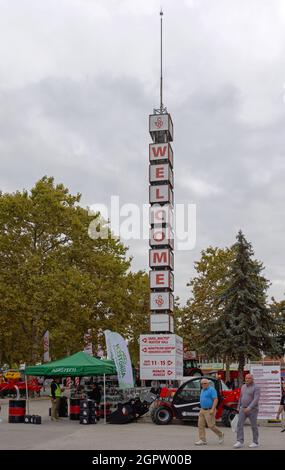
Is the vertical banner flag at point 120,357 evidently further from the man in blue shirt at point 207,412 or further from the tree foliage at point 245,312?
the tree foliage at point 245,312

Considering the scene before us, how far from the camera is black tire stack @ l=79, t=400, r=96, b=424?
73.0 ft

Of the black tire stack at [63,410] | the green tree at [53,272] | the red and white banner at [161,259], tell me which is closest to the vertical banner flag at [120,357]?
the black tire stack at [63,410]

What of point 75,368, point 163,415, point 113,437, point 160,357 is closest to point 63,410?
point 75,368

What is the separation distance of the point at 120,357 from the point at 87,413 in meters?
3.09

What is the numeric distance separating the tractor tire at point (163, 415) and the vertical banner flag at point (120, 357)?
2.58 metres

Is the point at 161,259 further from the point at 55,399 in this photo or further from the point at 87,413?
the point at 87,413

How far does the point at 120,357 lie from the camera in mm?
24766

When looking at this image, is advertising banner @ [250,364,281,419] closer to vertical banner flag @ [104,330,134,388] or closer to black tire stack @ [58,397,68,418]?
vertical banner flag @ [104,330,134,388]

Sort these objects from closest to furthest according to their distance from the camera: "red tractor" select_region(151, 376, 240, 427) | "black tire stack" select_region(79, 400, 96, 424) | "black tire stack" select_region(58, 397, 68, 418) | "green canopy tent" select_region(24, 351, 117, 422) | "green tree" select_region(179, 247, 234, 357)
→ "red tractor" select_region(151, 376, 240, 427) → "black tire stack" select_region(79, 400, 96, 424) → "green canopy tent" select_region(24, 351, 117, 422) → "black tire stack" select_region(58, 397, 68, 418) → "green tree" select_region(179, 247, 234, 357)

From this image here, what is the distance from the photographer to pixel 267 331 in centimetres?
4341

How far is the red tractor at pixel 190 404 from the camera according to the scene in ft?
69.4

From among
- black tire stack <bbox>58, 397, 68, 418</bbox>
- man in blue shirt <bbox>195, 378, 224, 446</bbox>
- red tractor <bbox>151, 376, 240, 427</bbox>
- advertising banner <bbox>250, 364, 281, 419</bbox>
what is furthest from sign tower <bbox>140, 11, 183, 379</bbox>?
man in blue shirt <bbox>195, 378, 224, 446</bbox>

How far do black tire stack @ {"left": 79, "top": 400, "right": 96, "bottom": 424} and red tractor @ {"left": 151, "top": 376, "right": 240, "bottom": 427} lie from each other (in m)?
2.08
